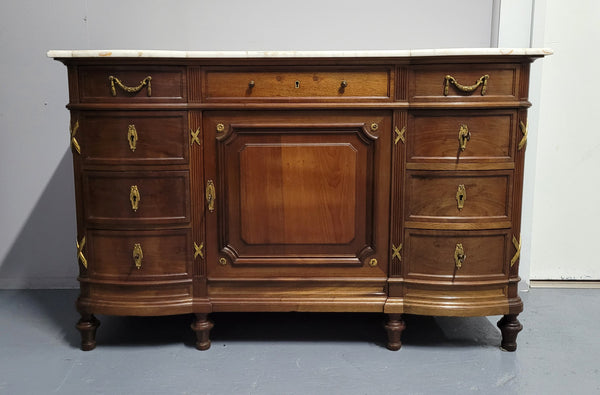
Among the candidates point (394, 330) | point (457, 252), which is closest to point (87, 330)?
point (394, 330)

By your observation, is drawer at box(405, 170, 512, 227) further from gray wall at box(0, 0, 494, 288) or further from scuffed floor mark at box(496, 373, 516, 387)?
gray wall at box(0, 0, 494, 288)

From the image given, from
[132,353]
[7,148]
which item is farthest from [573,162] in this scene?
[7,148]

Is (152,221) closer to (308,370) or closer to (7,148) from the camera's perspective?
(308,370)

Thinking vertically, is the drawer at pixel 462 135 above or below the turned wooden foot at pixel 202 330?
above

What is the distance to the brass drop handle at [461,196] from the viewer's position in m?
1.90

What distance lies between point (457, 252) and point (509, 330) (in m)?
0.36

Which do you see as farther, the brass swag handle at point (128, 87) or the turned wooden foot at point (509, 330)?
the turned wooden foot at point (509, 330)

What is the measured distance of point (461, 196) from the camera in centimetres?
190

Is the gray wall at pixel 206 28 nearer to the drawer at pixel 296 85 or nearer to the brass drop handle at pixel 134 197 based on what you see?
the drawer at pixel 296 85

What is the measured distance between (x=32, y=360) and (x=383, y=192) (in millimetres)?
1352

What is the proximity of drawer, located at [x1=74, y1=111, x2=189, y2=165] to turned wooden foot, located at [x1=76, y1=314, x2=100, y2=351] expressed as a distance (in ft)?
1.86

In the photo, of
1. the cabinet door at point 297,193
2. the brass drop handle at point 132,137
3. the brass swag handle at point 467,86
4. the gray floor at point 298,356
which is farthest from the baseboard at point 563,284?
the brass drop handle at point 132,137

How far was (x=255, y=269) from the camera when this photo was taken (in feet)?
6.54

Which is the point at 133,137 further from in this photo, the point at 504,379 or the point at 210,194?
the point at 504,379
